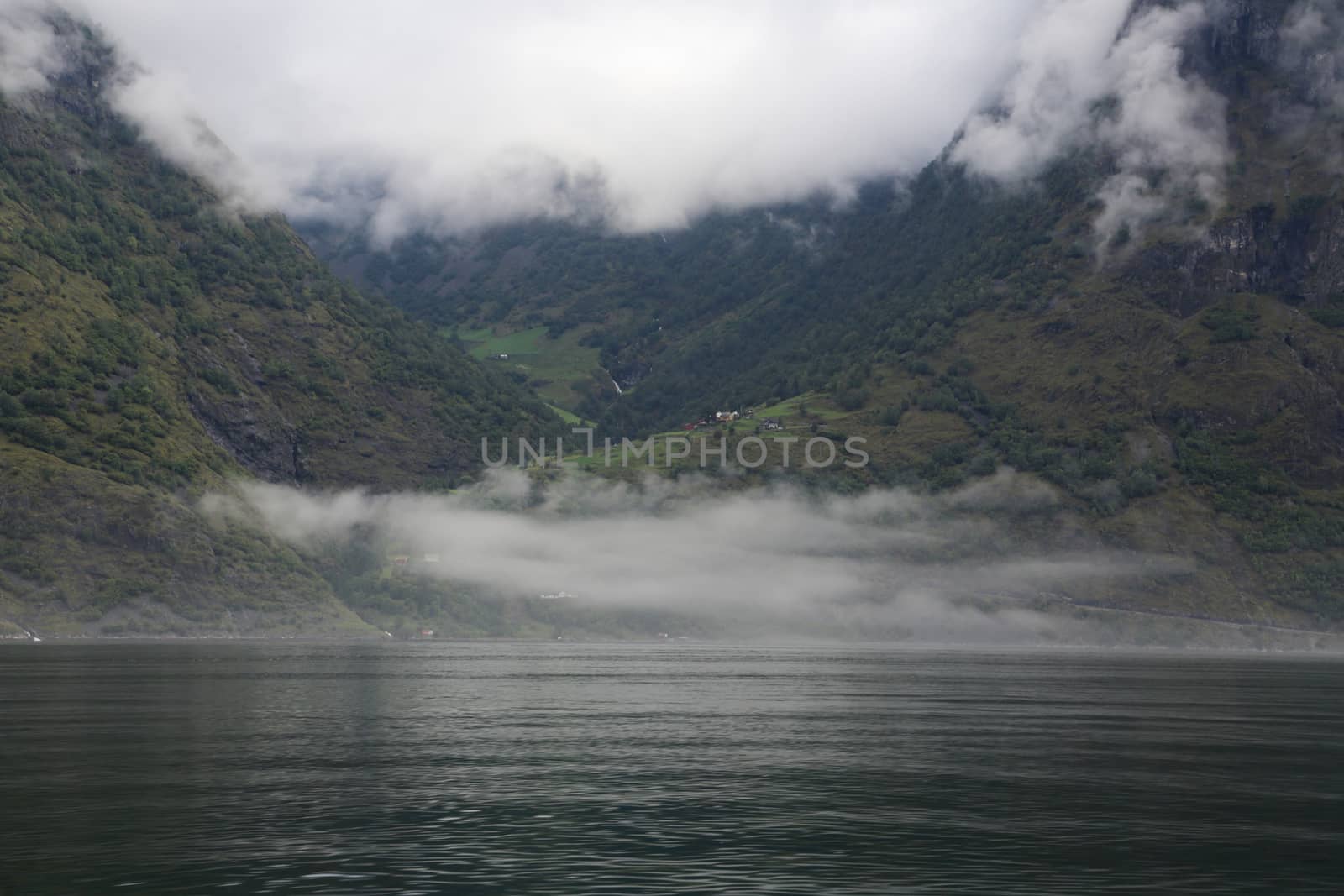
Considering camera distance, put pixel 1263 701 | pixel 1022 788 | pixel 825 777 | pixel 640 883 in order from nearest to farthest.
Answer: pixel 640 883 → pixel 1022 788 → pixel 825 777 → pixel 1263 701

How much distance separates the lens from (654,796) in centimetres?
6575

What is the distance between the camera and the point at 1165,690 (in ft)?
511

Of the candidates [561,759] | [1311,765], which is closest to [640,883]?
[561,759]

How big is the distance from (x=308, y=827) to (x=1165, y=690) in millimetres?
125323

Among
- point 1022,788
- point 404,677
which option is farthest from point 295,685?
point 1022,788

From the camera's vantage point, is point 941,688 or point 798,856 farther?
point 941,688

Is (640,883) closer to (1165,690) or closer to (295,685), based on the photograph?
(295,685)

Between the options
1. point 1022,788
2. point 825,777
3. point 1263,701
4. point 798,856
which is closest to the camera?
point 798,856

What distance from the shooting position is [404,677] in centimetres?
16462

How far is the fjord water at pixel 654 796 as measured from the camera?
154 ft

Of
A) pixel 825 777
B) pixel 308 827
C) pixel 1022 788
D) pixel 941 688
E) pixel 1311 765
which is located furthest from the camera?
pixel 941 688

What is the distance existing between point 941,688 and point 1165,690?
87.3ft

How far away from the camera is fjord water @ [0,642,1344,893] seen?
154ft

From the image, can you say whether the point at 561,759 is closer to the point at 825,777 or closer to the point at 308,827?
the point at 825,777
